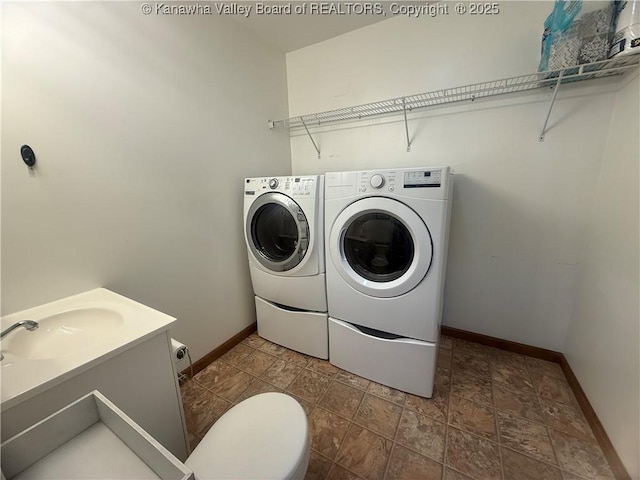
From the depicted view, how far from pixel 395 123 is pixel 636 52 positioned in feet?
3.59

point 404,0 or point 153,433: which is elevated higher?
point 404,0

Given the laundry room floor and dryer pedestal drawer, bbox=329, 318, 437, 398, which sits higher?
dryer pedestal drawer, bbox=329, 318, 437, 398

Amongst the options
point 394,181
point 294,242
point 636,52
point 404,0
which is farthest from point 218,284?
point 636,52

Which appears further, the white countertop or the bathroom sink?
the bathroom sink

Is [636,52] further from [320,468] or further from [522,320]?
[320,468]

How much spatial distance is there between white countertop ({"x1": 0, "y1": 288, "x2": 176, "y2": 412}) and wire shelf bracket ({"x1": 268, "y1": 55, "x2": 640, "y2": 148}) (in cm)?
163

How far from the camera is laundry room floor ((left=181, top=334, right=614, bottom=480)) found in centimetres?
A: 107

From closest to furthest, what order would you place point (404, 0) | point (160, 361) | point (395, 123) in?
point (160, 361) < point (404, 0) < point (395, 123)

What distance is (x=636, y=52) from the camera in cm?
99

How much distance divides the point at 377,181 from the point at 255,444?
45.1 inches

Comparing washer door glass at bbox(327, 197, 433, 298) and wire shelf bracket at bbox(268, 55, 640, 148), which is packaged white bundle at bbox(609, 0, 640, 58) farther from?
washer door glass at bbox(327, 197, 433, 298)

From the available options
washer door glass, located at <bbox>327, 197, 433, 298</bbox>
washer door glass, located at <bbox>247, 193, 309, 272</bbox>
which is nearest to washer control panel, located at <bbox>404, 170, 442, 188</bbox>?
washer door glass, located at <bbox>327, 197, 433, 298</bbox>

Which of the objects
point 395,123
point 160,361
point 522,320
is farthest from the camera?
point 395,123

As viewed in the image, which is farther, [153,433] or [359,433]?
[359,433]
